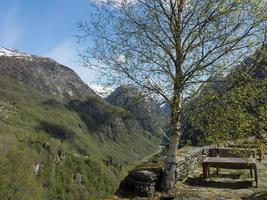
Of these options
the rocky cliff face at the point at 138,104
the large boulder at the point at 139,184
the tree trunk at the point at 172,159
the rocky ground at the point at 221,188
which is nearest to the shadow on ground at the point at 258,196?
the rocky ground at the point at 221,188

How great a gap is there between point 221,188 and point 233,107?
3682mm

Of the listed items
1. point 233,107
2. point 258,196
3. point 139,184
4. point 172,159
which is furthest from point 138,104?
point 258,196

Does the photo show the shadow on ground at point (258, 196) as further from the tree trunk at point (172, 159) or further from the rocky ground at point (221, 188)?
the tree trunk at point (172, 159)

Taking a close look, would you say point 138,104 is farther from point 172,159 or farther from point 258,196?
point 258,196

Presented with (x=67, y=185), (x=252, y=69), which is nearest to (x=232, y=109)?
(x=252, y=69)

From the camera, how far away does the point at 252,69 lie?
1483 cm

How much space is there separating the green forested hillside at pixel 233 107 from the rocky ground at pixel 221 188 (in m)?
1.82

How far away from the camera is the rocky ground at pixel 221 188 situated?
1478cm

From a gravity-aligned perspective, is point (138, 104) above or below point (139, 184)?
above

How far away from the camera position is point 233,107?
574 inches

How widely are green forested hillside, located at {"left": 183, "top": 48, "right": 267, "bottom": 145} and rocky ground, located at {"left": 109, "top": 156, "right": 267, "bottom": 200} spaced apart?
1.82 m

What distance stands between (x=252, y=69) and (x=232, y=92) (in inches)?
42.4

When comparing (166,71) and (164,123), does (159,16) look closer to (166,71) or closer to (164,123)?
(166,71)

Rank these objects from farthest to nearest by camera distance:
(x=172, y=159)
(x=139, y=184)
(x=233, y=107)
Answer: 1. (x=172, y=159)
2. (x=233, y=107)
3. (x=139, y=184)
